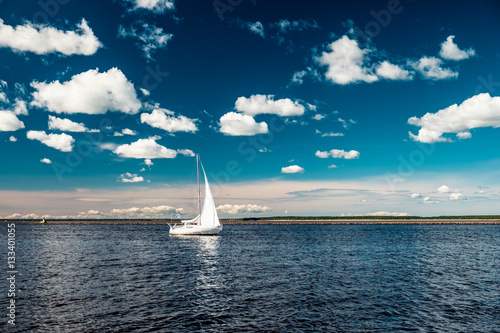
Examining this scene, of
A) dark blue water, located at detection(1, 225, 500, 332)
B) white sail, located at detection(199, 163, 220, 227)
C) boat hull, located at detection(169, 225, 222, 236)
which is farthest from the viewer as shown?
boat hull, located at detection(169, 225, 222, 236)

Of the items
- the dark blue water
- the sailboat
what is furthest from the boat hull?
the dark blue water

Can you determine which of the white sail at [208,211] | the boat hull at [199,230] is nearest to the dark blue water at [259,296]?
the white sail at [208,211]

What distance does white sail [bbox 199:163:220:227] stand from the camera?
85.6 m

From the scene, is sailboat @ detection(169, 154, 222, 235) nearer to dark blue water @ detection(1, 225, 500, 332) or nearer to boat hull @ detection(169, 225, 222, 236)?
boat hull @ detection(169, 225, 222, 236)

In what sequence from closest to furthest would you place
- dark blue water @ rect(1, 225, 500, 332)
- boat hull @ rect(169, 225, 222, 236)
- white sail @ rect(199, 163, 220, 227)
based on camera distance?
1. dark blue water @ rect(1, 225, 500, 332)
2. white sail @ rect(199, 163, 220, 227)
3. boat hull @ rect(169, 225, 222, 236)

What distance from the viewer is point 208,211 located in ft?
291

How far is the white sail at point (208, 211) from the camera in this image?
281 feet

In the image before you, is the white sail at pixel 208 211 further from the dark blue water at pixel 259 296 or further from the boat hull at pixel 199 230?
the dark blue water at pixel 259 296

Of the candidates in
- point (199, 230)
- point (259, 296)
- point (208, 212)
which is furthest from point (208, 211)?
point (259, 296)

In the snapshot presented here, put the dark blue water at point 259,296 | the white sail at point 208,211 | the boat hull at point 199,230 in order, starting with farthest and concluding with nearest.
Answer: the boat hull at point 199,230 → the white sail at point 208,211 → the dark blue water at point 259,296

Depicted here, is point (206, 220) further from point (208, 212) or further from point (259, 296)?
point (259, 296)

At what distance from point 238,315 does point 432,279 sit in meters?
22.9

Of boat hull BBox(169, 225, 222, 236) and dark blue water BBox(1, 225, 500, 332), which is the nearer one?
dark blue water BBox(1, 225, 500, 332)

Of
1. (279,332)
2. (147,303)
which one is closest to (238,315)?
(279,332)
